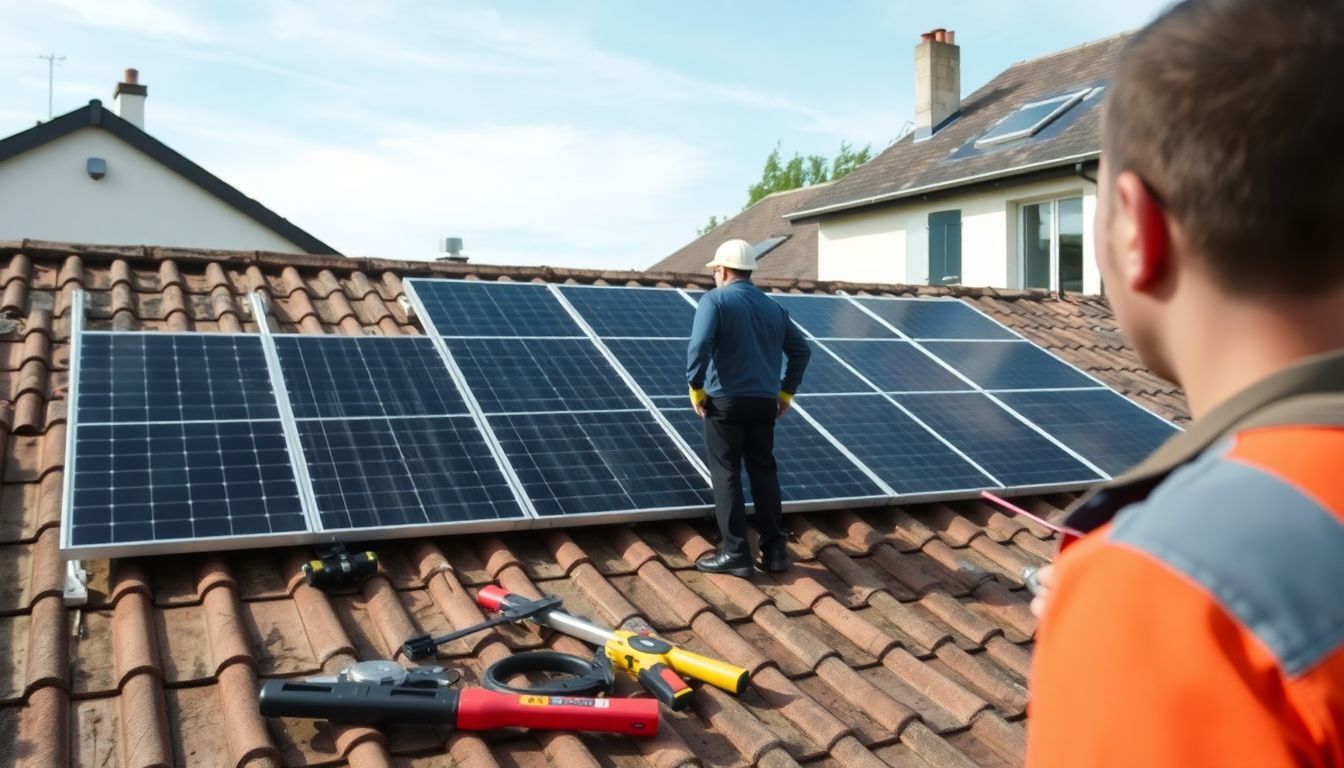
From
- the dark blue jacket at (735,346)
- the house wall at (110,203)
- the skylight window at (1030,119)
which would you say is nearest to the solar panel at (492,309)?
the dark blue jacket at (735,346)

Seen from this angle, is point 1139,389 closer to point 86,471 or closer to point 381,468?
point 381,468

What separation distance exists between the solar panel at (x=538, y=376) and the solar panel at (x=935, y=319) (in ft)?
9.80

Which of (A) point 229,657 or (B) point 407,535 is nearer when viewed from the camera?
(A) point 229,657

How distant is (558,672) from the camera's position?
433 centimetres

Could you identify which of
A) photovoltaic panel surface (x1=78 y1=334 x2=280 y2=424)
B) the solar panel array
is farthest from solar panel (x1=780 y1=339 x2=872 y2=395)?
photovoltaic panel surface (x1=78 y1=334 x2=280 y2=424)

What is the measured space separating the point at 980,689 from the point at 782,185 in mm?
61202

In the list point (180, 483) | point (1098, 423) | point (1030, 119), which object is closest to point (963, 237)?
point (1030, 119)

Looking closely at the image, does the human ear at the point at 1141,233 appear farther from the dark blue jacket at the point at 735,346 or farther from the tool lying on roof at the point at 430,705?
the dark blue jacket at the point at 735,346

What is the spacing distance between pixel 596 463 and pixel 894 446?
6.30ft

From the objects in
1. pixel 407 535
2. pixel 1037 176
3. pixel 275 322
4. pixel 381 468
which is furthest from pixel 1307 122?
pixel 1037 176

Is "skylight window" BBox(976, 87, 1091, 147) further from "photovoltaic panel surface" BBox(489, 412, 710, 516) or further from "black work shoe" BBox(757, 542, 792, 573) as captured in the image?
"black work shoe" BBox(757, 542, 792, 573)

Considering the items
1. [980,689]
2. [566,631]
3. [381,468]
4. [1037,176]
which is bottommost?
[980,689]

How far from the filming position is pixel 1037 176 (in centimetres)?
2045

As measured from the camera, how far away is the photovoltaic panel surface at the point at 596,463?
556cm
